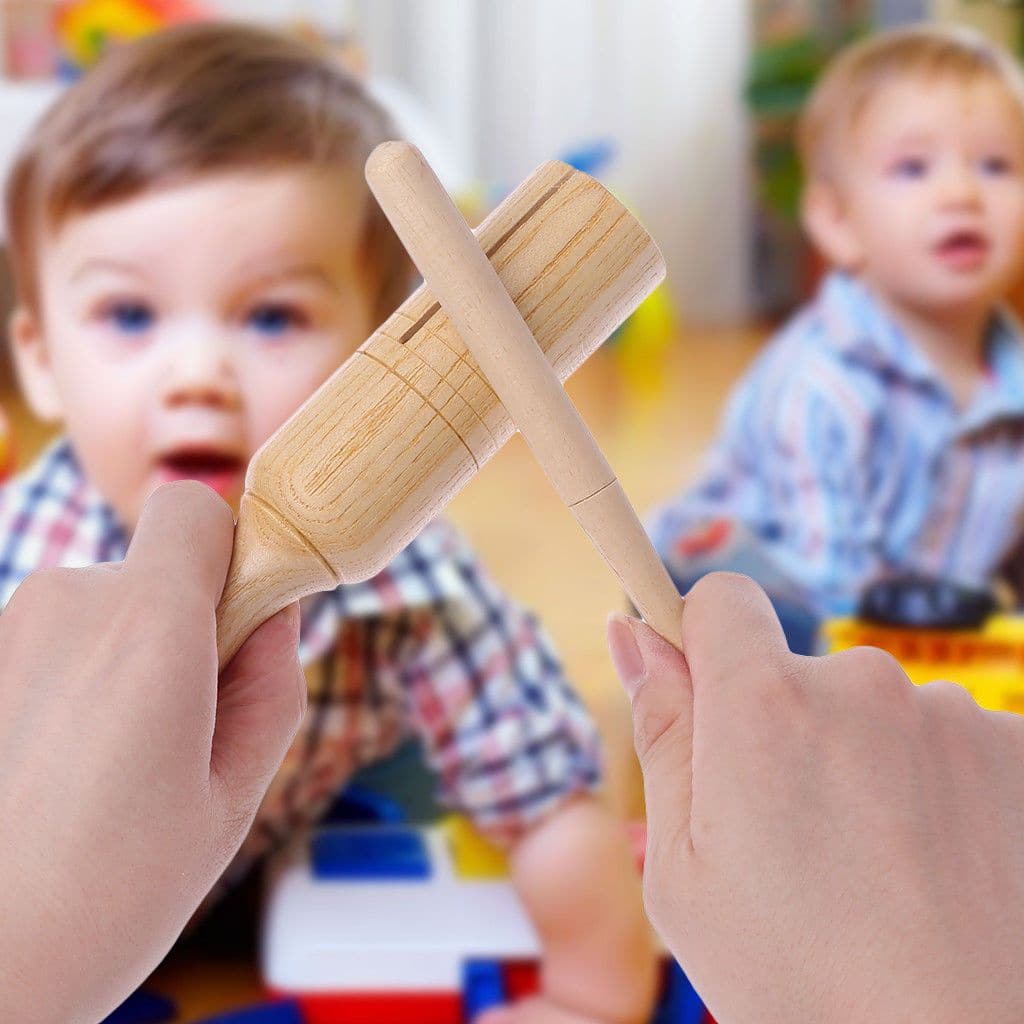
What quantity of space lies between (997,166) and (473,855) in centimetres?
76

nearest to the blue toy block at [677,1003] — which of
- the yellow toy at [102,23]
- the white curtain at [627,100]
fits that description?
the yellow toy at [102,23]

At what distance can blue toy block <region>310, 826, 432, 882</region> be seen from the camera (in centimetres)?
73

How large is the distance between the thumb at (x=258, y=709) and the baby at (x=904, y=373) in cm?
76

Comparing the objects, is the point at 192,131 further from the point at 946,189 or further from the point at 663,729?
the point at 946,189

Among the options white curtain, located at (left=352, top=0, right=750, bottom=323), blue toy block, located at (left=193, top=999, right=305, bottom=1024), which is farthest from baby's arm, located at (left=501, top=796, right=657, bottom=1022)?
white curtain, located at (left=352, top=0, right=750, bottom=323)

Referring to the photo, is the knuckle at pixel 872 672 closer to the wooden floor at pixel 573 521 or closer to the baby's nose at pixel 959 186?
the wooden floor at pixel 573 521

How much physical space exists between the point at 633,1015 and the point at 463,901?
0.10 meters

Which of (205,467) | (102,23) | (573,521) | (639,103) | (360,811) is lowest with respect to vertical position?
(639,103)

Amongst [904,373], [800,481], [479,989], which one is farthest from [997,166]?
[479,989]

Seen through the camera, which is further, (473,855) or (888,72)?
(888,72)

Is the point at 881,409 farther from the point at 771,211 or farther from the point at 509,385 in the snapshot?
the point at 771,211

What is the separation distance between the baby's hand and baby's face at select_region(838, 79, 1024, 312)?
948 mm

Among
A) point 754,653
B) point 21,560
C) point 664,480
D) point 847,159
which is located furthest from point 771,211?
point 754,653

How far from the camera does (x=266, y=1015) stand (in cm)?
66
